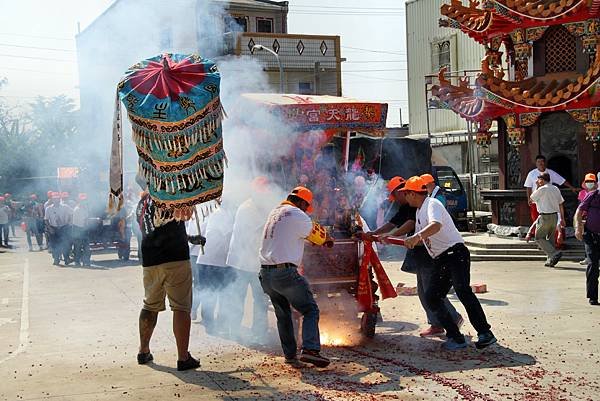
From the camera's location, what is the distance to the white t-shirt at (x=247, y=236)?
9.15 meters

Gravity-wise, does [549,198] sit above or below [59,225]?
above

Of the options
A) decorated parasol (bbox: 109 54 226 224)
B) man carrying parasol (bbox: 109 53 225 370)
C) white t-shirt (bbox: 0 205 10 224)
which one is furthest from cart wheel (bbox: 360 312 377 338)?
white t-shirt (bbox: 0 205 10 224)

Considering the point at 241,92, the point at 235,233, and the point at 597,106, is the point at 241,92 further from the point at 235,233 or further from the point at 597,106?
the point at 597,106

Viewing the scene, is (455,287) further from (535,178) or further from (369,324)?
(535,178)

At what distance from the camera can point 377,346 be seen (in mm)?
8438

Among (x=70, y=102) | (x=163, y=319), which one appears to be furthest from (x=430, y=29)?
(x=163, y=319)

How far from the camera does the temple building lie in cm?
1636

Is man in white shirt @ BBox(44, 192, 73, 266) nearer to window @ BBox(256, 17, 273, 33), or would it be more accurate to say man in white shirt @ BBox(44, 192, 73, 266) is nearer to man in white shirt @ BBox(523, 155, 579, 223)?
window @ BBox(256, 17, 273, 33)

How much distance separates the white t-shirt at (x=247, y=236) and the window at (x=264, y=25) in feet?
27.8

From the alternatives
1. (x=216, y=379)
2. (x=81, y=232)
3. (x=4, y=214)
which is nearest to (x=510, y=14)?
(x=81, y=232)

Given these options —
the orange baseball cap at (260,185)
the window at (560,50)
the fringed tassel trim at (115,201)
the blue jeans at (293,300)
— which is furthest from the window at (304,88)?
the blue jeans at (293,300)

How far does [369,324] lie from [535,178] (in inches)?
351

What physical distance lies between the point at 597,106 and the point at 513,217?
3.20 meters

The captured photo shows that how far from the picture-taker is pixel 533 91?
16.9 metres
